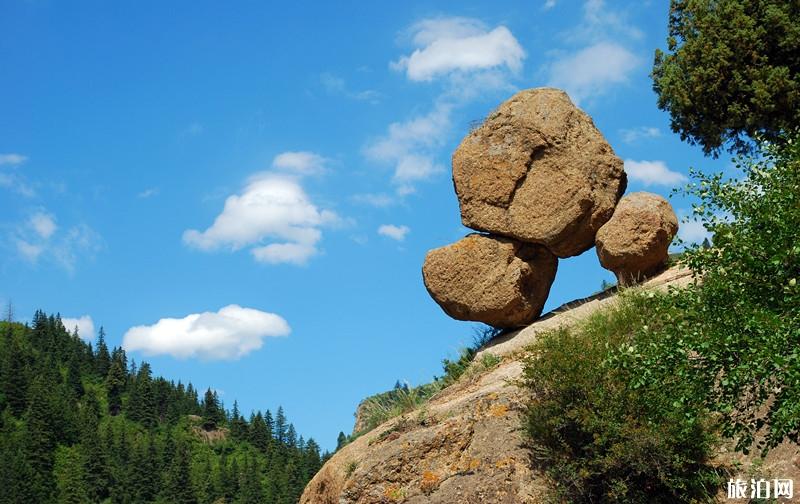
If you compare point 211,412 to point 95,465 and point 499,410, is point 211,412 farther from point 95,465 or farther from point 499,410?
point 499,410

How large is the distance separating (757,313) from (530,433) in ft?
19.5

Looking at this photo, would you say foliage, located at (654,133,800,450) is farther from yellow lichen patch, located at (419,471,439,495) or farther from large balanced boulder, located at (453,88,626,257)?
large balanced boulder, located at (453,88,626,257)

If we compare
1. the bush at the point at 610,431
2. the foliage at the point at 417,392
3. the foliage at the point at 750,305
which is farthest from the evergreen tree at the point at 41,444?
the foliage at the point at 750,305

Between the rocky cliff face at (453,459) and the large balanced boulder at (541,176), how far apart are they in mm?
4757

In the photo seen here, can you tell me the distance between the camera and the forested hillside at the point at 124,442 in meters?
129

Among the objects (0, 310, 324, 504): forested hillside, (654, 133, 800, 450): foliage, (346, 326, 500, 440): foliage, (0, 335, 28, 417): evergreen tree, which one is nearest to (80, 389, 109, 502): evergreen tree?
(0, 310, 324, 504): forested hillside

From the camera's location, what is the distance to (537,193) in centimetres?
2392

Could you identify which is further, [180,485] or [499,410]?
A: [180,485]

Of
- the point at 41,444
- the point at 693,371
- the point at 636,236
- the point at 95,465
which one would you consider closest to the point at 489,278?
the point at 636,236

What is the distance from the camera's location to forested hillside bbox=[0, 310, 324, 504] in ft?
423

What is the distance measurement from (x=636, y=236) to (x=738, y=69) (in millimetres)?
8080

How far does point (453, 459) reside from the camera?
17719 mm

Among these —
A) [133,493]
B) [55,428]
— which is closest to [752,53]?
[133,493]

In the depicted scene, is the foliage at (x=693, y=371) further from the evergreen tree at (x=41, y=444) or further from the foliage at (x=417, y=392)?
the evergreen tree at (x=41, y=444)
